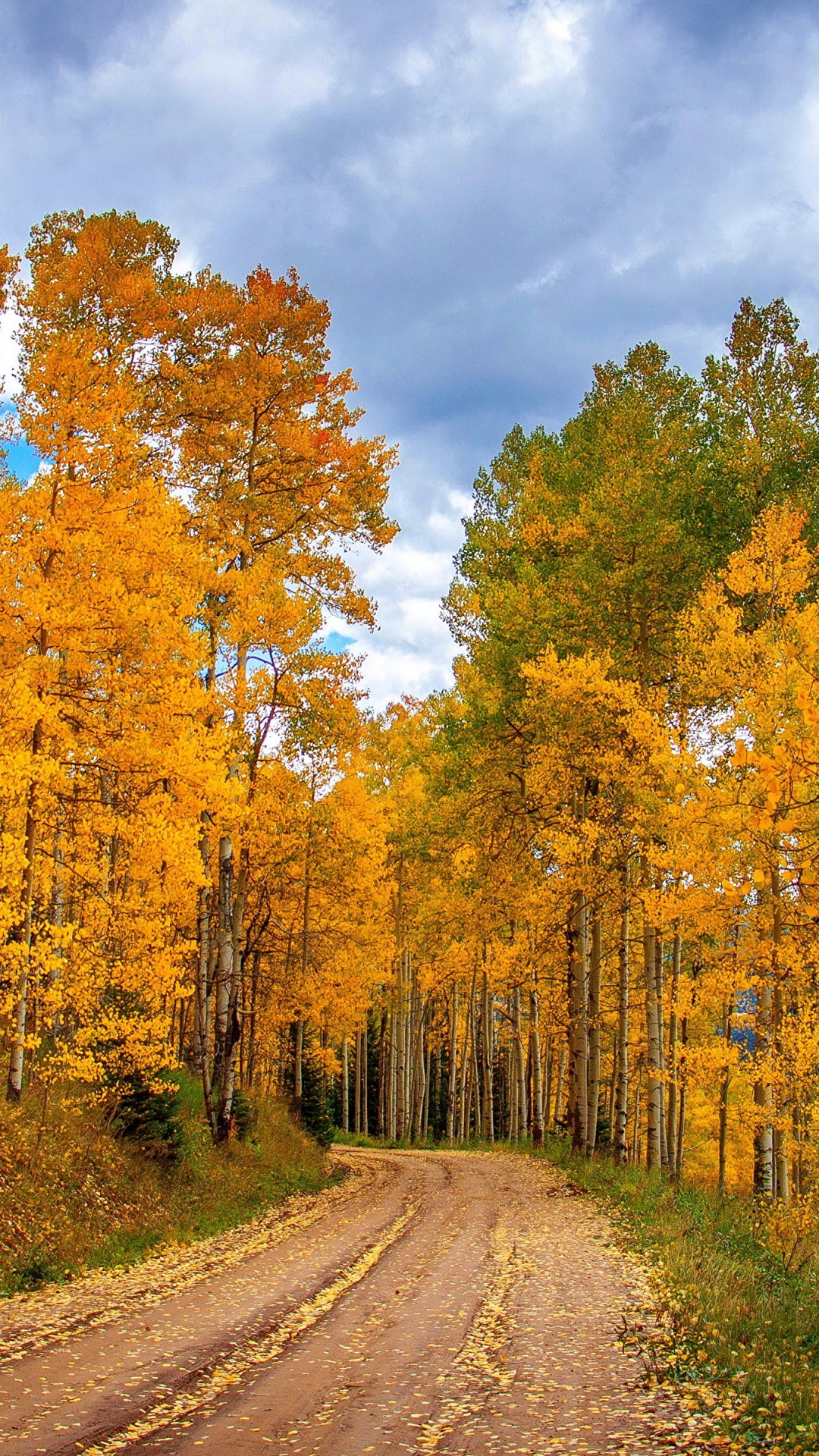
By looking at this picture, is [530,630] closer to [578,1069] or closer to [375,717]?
[578,1069]

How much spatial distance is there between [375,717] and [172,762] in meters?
21.5

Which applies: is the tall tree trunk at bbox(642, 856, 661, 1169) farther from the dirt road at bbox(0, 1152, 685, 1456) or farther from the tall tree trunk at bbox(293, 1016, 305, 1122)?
the tall tree trunk at bbox(293, 1016, 305, 1122)

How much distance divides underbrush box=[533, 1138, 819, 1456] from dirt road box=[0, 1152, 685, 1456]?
1.04ft

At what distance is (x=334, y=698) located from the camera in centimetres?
1625

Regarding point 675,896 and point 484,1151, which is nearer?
point 675,896

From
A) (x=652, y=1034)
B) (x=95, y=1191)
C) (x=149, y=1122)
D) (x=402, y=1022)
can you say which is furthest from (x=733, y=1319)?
(x=402, y=1022)

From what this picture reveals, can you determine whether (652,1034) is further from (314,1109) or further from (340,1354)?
(314,1109)

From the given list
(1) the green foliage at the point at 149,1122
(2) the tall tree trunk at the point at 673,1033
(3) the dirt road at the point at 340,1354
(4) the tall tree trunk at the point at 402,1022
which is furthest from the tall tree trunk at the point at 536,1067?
(1) the green foliage at the point at 149,1122

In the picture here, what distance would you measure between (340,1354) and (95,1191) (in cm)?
Answer: 520

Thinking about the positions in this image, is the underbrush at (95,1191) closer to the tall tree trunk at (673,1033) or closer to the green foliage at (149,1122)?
the green foliage at (149,1122)

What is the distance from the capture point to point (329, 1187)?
1755 cm

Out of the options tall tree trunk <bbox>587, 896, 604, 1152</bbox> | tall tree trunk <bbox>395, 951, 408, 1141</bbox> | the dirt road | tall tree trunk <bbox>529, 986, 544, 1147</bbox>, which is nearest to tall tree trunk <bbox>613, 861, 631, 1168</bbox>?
tall tree trunk <bbox>587, 896, 604, 1152</bbox>

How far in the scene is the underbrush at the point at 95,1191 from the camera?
9516 mm

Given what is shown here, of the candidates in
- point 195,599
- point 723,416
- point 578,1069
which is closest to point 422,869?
point 578,1069
